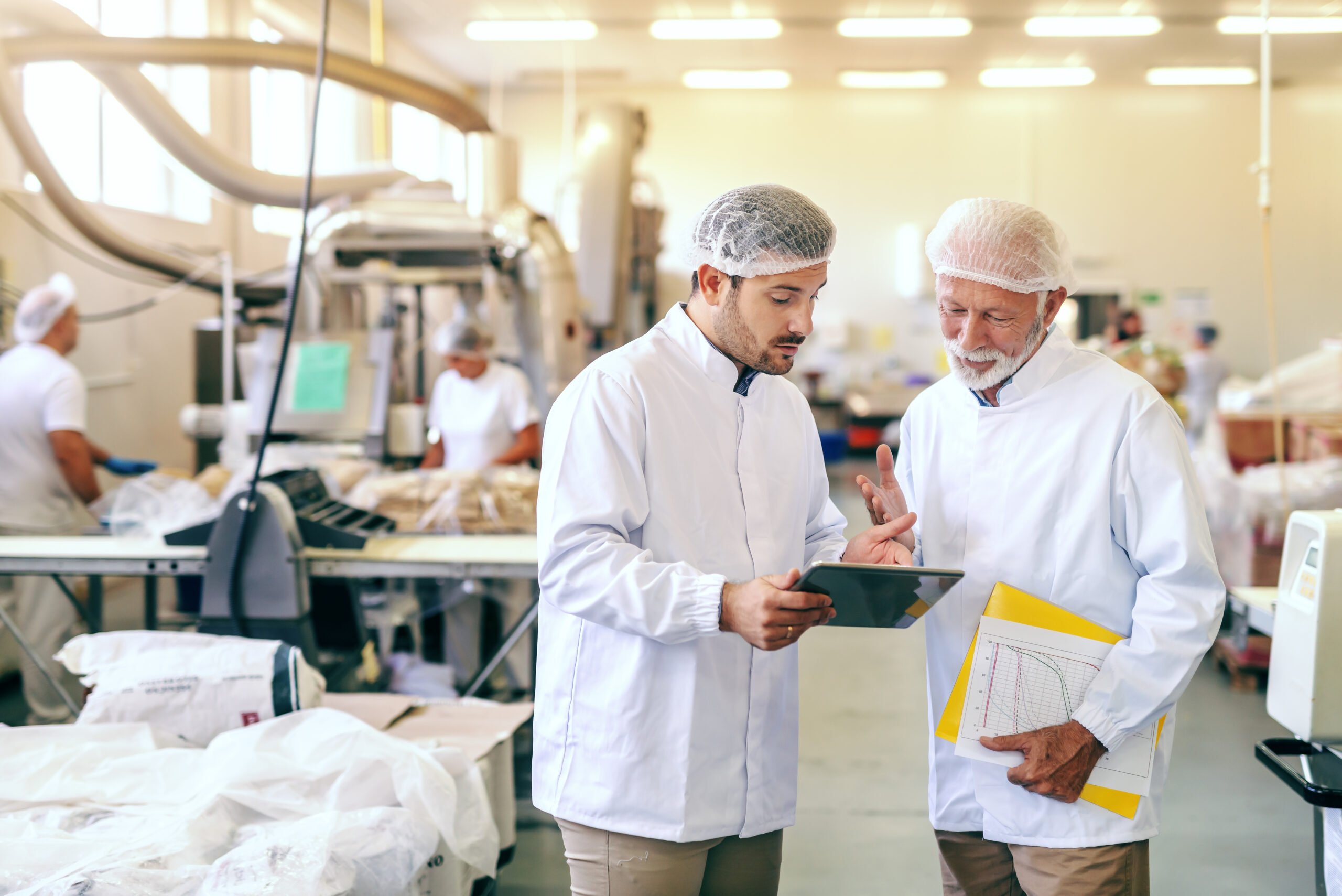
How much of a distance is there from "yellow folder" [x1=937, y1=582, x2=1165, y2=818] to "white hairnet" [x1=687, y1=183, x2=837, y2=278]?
1.78 ft

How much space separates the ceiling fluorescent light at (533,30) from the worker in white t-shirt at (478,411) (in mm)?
5023

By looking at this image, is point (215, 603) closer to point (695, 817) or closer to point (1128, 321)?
point (695, 817)

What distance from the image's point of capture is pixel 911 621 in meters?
1.51

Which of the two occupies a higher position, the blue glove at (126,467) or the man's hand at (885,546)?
the man's hand at (885,546)

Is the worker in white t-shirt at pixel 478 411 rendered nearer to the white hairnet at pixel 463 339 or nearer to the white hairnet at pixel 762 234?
the white hairnet at pixel 463 339

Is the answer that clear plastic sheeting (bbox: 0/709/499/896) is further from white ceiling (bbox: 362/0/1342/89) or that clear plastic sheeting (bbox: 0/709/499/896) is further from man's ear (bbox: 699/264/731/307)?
white ceiling (bbox: 362/0/1342/89)

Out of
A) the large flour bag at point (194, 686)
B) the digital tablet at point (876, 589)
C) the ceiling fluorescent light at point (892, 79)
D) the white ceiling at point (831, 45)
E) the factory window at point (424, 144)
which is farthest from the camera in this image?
the ceiling fluorescent light at point (892, 79)

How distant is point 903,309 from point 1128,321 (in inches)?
144

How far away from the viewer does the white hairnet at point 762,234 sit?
1.41 metres

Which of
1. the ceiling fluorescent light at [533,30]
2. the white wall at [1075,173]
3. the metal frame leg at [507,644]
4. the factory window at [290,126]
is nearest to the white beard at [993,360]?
the metal frame leg at [507,644]

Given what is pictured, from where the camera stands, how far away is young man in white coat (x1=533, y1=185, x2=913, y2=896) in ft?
4.42

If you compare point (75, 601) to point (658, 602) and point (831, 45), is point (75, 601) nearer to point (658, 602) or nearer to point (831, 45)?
point (658, 602)

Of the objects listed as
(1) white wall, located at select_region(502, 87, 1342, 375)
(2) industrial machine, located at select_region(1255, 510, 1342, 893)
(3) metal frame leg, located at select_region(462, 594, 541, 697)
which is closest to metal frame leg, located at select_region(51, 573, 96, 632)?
(3) metal frame leg, located at select_region(462, 594, 541, 697)

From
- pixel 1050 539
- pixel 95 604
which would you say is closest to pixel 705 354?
pixel 1050 539
